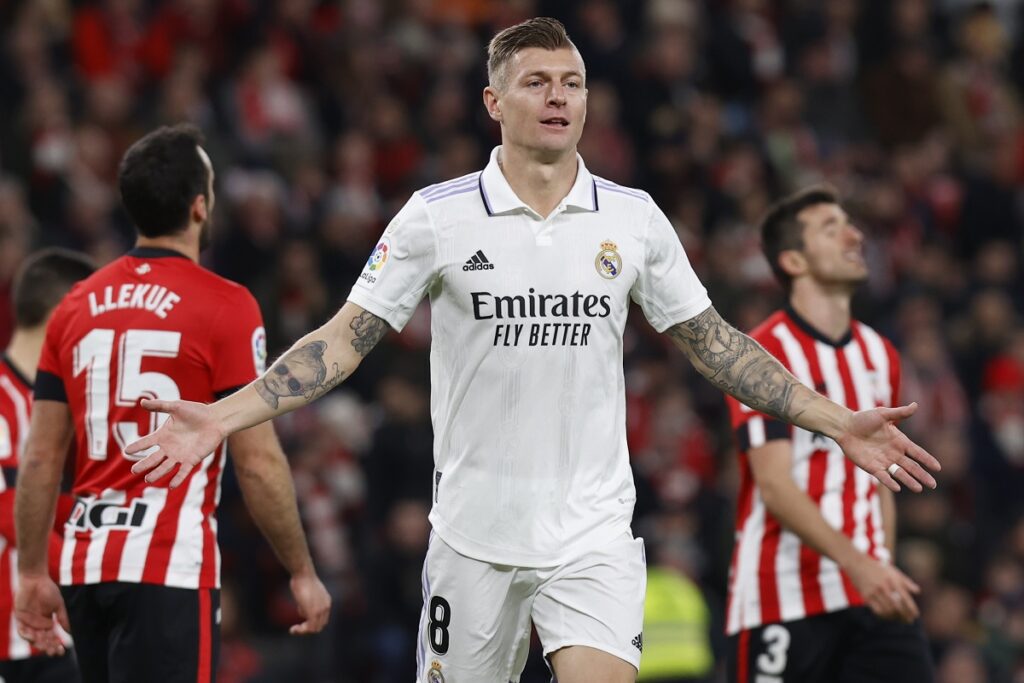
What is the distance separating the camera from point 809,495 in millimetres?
6859

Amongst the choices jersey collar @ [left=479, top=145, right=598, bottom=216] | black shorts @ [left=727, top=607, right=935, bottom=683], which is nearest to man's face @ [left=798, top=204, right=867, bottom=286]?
black shorts @ [left=727, top=607, right=935, bottom=683]

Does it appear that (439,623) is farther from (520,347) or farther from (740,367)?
(740,367)

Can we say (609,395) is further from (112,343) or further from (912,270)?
(912,270)

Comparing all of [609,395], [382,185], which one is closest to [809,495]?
[609,395]

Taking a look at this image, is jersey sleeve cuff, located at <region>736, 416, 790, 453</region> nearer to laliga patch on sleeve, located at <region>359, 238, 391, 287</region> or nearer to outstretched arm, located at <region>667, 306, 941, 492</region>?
outstretched arm, located at <region>667, 306, 941, 492</region>

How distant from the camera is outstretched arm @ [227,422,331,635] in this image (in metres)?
5.89

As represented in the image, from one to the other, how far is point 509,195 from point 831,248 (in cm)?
236

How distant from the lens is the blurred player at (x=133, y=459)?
5691mm

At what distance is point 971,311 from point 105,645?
1118 cm

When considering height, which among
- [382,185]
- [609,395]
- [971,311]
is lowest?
[609,395]

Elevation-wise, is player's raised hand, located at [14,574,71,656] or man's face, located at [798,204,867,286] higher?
man's face, located at [798,204,867,286]

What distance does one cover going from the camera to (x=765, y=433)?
22.4 feet

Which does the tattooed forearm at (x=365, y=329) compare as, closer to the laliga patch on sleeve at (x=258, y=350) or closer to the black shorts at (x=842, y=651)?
the laliga patch on sleeve at (x=258, y=350)

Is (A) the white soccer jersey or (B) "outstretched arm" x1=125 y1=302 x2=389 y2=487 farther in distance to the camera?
(A) the white soccer jersey
